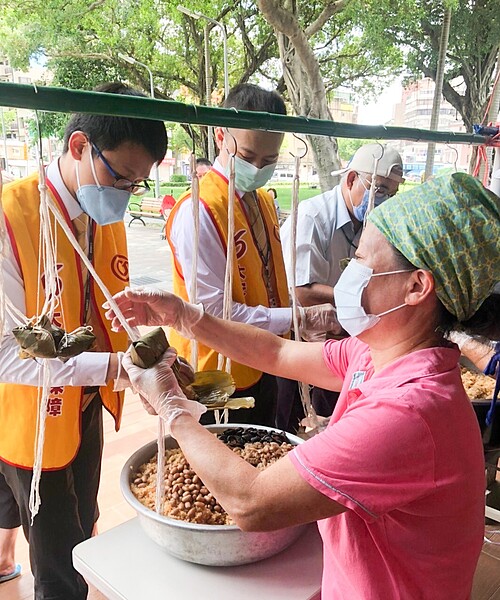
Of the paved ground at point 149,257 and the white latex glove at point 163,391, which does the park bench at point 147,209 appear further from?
the white latex glove at point 163,391

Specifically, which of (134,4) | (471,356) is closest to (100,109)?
(471,356)

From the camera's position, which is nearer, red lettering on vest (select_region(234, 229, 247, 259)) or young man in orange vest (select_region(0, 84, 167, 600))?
young man in orange vest (select_region(0, 84, 167, 600))

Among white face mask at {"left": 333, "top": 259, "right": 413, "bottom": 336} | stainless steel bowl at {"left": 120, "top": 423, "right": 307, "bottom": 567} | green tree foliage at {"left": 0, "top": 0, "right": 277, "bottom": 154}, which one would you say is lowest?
stainless steel bowl at {"left": 120, "top": 423, "right": 307, "bottom": 567}

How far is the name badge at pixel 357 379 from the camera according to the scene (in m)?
0.93

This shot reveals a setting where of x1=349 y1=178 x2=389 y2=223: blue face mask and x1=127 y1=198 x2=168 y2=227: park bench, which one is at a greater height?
x1=349 y1=178 x2=389 y2=223: blue face mask

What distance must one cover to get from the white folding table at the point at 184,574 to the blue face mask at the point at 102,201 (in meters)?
0.70

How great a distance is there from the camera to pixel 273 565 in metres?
0.94

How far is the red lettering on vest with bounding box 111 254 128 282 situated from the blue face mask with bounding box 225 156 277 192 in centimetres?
40

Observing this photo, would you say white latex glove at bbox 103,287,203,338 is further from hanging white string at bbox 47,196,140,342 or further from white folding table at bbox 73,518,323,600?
white folding table at bbox 73,518,323,600

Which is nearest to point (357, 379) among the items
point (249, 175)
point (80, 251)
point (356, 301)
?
point (356, 301)

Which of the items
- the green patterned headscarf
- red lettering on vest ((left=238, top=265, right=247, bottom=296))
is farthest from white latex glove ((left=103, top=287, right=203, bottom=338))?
the green patterned headscarf

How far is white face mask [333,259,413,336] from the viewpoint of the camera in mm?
855

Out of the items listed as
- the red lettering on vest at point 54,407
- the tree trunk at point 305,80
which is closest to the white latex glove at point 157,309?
the red lettering on vest at point 54,407

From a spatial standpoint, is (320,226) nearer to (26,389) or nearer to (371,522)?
(26,389)
